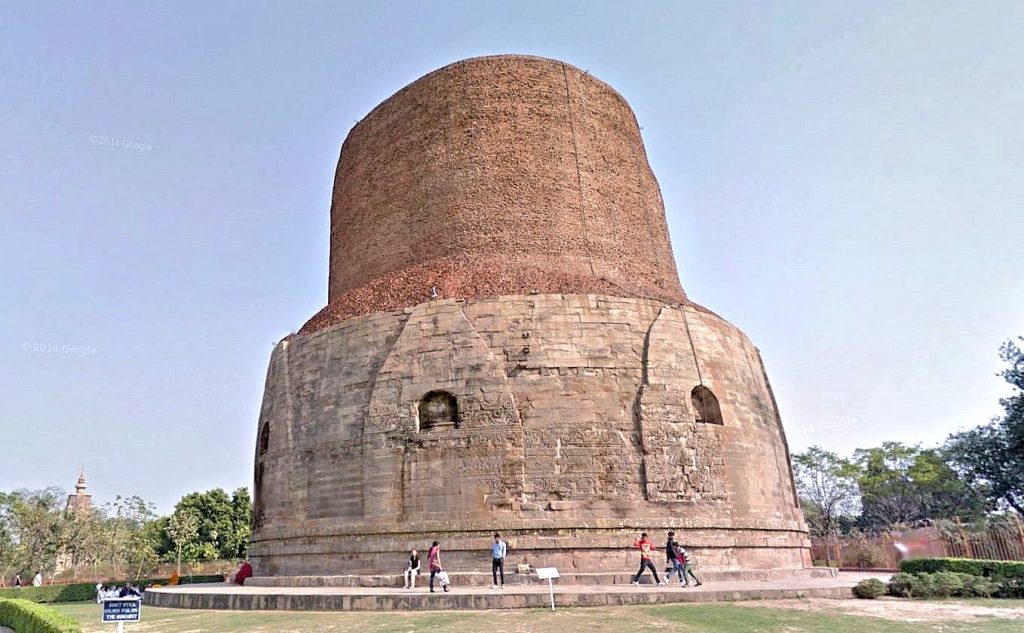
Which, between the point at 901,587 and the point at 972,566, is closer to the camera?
the point at 901,587

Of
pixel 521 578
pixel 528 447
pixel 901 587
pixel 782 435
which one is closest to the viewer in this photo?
pixel 901 587

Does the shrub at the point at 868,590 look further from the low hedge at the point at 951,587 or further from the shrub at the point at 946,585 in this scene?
the shrub at the point at 946,585

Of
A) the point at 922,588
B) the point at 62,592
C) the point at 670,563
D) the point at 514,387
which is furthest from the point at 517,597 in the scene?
the point at 62,592

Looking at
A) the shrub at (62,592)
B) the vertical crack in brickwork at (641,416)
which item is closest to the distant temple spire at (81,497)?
the shrub at (62,592)

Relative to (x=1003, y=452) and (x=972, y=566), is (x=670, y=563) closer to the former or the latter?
(x=972, y=566)

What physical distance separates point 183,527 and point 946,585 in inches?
1350

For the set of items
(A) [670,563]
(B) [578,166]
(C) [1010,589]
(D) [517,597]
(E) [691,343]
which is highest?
(B) [578,166]

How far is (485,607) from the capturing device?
31.5 ft

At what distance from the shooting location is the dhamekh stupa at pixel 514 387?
12734mm

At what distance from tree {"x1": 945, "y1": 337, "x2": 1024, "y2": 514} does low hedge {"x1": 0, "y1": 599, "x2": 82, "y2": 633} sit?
29.1 meters

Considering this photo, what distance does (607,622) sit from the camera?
26.6ft

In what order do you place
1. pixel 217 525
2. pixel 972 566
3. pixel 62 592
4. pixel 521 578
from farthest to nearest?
pixel 217 525 < pixel 62 592 < pixel 972 566 < pixel 521 578

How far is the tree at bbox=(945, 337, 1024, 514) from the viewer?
25500 mm

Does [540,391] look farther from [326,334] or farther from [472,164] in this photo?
[472,164]
